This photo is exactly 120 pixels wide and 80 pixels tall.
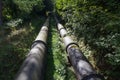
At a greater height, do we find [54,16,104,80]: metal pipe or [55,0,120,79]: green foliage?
[55,0,120,79]: green foliage

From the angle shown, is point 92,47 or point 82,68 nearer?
point 82,68

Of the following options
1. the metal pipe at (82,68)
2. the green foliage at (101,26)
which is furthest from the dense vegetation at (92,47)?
the metal pipe at (82,68)

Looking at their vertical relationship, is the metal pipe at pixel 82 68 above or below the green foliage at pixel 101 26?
below

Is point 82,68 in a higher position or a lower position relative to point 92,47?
higher

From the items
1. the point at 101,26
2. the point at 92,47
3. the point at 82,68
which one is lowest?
the point at 92,47

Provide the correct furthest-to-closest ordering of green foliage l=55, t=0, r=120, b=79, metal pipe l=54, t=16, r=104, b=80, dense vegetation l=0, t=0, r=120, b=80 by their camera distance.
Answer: dense vegetation l=0, t=0, r=120, b=80 → green foliage l=55, t=0, r=120, b=79 → metal pipe l=54, t=16, r=104, b=80

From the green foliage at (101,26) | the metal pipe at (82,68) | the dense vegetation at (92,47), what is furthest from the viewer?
the dense vegetation at (92,47)

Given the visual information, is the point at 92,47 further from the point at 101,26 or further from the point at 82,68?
the point at 82,68

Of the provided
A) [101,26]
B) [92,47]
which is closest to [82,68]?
[101,26]

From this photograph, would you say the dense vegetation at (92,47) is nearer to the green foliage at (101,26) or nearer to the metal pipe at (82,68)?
the green foliage at (101,26)

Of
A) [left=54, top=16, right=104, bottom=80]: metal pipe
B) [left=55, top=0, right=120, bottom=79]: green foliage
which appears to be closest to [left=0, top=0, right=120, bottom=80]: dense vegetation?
A: [left=55, top=0, right=120, bottom=79]: green foliage

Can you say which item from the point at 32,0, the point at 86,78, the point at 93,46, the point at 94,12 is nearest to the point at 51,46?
the point at 93,46

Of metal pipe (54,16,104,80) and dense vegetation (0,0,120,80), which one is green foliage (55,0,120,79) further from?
metal pipe (54,16,104,80)
